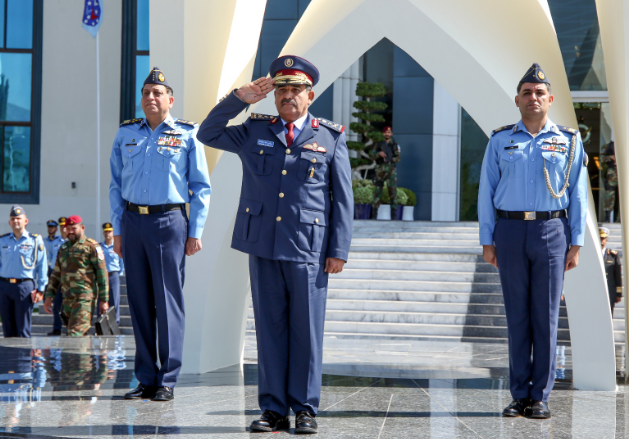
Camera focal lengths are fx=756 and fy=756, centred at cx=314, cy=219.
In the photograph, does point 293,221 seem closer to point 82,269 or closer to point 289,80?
point 289,80

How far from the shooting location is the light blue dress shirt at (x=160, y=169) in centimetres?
499

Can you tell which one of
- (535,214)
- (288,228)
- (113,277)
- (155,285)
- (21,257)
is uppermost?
(535,214)

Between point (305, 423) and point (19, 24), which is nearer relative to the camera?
point (305, 423)

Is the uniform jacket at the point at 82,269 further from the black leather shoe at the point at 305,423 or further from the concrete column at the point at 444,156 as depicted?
the concrete column at the point at 444,156

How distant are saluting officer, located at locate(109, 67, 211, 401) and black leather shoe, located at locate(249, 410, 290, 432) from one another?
1013 millimetres

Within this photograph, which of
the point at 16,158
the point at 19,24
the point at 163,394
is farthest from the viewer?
the point at 16,158

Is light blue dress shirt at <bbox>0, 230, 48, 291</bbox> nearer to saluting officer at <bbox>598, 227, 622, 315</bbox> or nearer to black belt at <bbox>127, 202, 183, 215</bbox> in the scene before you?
black belt at <bbox>127, 202, 183, 215</bbox>

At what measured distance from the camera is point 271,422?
13.6 ft

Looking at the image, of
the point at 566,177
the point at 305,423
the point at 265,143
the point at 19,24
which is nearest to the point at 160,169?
the point at 265,143

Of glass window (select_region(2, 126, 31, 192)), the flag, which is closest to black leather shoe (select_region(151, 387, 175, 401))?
the flag

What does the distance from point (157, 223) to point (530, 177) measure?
241 centimetres

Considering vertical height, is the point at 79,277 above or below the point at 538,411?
above

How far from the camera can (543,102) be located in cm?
471

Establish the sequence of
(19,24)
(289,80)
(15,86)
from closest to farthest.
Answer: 1. (289,80)
2. (19,24)
3. (15,86)
